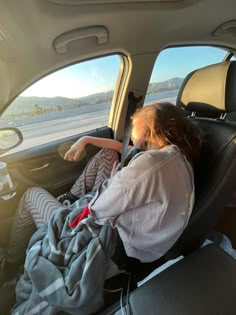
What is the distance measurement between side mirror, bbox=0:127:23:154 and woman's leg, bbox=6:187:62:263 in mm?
327

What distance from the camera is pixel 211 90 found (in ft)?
4.53

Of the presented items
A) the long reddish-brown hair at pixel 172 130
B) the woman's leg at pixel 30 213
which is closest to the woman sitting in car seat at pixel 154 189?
the long reddish-brown hair at pixel 172 130

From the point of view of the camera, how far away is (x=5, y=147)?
1604 millimetres

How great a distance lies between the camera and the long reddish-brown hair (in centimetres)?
117

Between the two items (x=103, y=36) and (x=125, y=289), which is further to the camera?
(x=103, y=36)

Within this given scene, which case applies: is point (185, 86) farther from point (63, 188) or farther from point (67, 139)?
point (63, 188)

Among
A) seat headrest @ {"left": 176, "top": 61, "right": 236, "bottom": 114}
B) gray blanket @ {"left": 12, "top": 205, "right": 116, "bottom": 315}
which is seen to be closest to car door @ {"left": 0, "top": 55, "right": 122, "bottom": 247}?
gray blanket @ {"left": 12, "top": 205, "right": 116, "bottom": 315}

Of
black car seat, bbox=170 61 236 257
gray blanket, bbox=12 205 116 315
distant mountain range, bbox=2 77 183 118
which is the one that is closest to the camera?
gray blanket, bbox=12 205 116 315

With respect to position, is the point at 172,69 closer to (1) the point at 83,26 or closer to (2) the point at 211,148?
(1) the point at 83,26

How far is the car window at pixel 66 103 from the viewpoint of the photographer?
5.48 feet

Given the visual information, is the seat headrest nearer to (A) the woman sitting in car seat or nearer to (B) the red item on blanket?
(A) the woman sitting in car seat

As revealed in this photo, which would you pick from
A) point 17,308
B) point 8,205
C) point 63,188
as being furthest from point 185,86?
point 17,308

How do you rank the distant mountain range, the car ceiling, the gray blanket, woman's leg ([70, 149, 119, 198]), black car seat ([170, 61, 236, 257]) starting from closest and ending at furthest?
the gray blanket < black car seat ([170, 61, 236, 257]) < the car ceiling < the distant mountain range < woman's leg ([70, 149, 119, 198])

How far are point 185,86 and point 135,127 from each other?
19.2 inches
